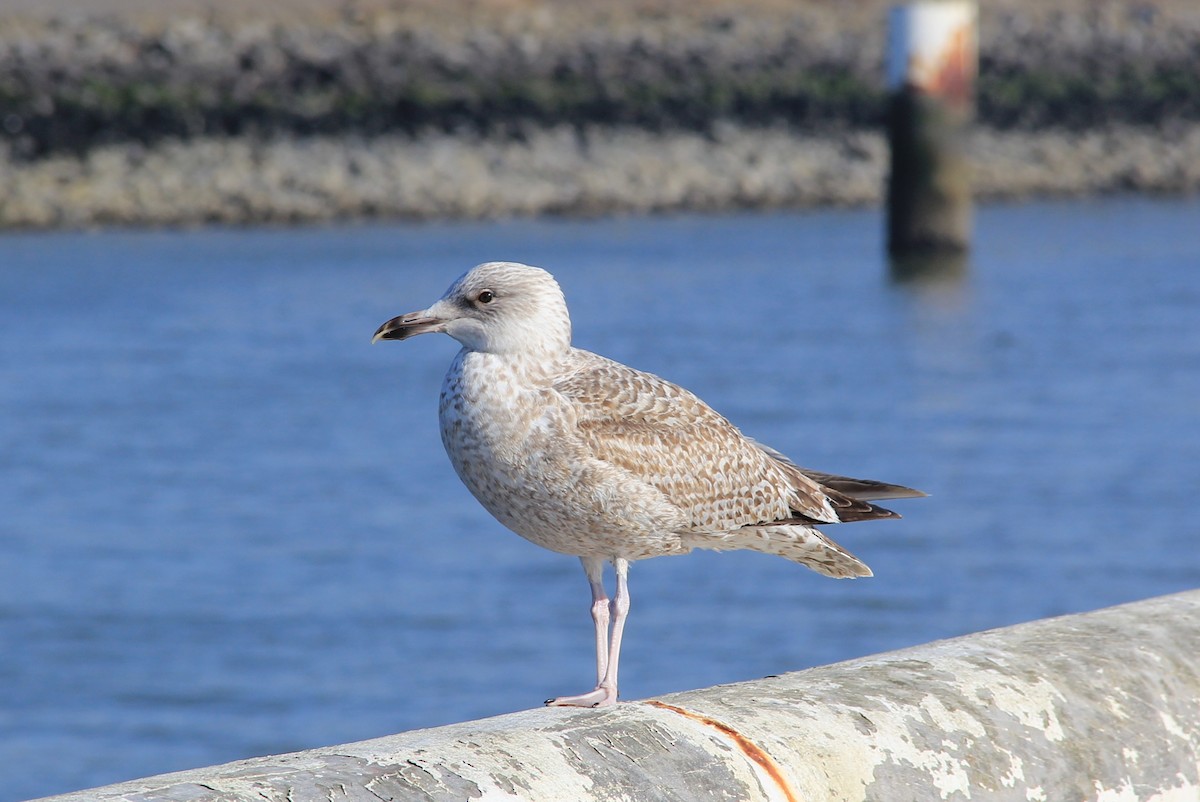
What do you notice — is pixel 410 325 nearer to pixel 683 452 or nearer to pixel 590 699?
pixel 683 452

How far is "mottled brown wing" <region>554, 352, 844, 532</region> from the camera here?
4.23 meters

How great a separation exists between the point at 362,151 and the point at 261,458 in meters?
22.5

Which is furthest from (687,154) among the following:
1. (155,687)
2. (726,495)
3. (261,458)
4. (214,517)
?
(726,495)

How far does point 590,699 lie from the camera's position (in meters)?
3.94

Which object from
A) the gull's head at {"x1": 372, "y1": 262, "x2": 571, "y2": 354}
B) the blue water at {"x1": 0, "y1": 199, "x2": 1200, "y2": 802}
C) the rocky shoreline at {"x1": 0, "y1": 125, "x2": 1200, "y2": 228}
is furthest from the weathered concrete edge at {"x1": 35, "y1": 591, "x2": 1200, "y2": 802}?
the rocky shoreline at {"x1": 0, "y1": 125, "x2": 1200, "y2": 228}

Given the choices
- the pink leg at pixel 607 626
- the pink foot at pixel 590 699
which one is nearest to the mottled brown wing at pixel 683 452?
the pink leg at pixel 607 626

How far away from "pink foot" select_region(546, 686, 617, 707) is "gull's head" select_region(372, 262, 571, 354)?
2.58 feet

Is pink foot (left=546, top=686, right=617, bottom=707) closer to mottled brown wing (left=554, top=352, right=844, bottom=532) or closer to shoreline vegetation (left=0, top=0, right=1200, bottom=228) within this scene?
mottled brown wing (left=554, top=352, right=844, bottom=532)

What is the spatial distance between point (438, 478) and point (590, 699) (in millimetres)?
14168

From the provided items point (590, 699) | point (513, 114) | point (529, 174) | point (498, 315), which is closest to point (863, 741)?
point (590, 699)

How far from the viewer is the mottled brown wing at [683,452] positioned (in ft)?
13.9

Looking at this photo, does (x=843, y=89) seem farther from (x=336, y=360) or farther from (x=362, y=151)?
(x=336, y=360)

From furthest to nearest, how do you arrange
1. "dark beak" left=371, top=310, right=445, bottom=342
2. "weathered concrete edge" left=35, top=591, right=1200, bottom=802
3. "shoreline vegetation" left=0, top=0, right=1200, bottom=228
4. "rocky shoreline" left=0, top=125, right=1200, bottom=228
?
"shoreline vegetation" left=0, top=0, right=1200, bottom=228
"rocky shoreline" left=0, top=125, right=1200, bottom=228
"dark beak" left=371, top=310, right=445, bottom=342
"weathered concrete edge" left=35, top=591, right=1200, bottom=802

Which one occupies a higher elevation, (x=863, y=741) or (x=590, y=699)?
(x=863, y=741)
